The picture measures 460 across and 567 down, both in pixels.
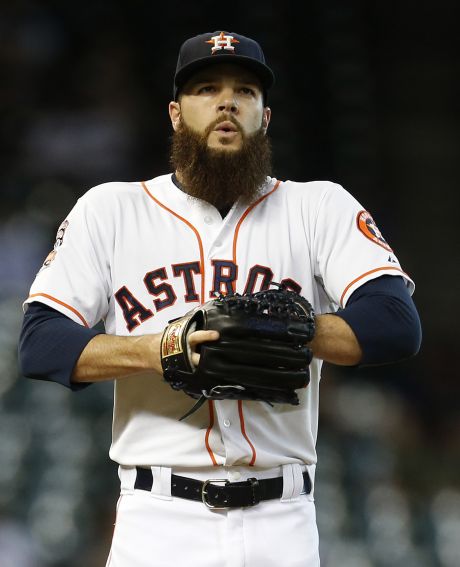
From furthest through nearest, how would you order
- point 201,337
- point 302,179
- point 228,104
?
1. point 302,179
2. point 228,104
3. point 201,337

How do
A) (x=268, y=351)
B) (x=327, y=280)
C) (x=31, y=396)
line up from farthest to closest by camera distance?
(x=31, y=396)
(x=327, y=280)
(x=268, y=351)

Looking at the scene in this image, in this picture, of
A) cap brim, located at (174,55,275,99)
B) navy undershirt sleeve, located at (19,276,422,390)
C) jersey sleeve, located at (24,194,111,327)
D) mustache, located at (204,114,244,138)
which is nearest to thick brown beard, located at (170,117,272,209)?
mustache, located at (204,114,244,138)

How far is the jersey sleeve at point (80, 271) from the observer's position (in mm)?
2027

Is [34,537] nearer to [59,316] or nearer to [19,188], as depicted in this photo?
[19,188]

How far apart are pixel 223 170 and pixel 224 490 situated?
748mm

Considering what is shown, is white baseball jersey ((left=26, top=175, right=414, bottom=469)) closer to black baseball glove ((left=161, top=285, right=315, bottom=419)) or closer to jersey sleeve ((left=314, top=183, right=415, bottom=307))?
jersey sleeve ((left=314, top=183, right=415, bottom=307))

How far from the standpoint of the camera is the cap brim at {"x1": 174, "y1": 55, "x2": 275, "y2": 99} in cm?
221

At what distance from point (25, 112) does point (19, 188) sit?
0.62 metres

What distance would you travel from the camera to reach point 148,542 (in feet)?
6.45

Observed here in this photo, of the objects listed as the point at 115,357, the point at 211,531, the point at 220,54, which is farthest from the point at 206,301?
the point at 220,54

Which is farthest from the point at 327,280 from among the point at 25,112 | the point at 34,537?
the point at 25,112

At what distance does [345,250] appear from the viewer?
2.09 meters

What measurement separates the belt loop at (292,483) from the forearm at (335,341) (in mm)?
281

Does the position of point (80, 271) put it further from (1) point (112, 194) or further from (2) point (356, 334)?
(2) point (356, 334)
